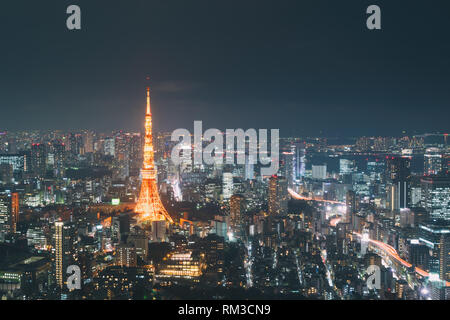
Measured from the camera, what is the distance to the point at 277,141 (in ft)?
33.1

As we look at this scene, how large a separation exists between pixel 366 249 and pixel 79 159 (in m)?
9.35

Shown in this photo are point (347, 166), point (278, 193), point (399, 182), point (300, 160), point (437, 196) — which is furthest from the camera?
point (347, 166)

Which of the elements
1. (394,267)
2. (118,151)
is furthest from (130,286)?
(118,151)

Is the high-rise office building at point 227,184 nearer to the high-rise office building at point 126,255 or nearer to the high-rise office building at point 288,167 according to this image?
the high-rise office building at point 288,167

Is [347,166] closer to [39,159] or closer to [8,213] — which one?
[8,213]

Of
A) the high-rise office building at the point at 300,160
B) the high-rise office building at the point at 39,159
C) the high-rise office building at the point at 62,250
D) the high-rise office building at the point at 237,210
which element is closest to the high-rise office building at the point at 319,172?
the high-rise office building at the point at 300,160

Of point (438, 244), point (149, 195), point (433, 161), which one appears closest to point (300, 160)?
point (433, 161)

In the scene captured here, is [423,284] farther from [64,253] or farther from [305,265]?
[64,253]

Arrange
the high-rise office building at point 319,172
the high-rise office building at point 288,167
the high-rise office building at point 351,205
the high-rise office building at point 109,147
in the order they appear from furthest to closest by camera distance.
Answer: the high-rise office building at point 109,147
the high-rise office building at point 319,172
the high-rise office building at point 288,167
the high-rise office building at point 351,205

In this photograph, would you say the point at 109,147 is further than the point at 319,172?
Yes

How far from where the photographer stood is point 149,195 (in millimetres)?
9695

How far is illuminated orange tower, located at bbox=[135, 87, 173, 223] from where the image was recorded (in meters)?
9.18

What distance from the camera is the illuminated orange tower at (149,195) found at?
30.1ft
